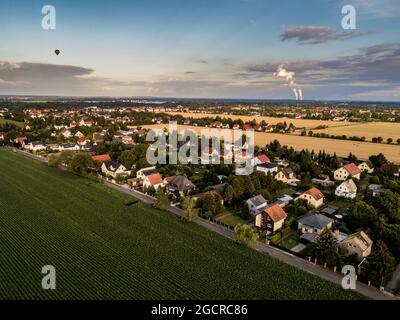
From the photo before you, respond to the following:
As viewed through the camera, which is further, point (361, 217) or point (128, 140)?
point (128, 140)

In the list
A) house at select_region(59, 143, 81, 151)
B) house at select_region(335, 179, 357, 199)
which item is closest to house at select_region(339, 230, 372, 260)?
house at select_region(335, 179, 357, 199)

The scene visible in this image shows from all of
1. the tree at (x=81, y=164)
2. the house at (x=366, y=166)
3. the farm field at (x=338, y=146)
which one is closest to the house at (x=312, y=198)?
the house at (x=366, y=166)

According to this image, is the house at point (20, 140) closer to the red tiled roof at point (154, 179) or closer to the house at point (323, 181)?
the red tiled roof at point (154, 179)

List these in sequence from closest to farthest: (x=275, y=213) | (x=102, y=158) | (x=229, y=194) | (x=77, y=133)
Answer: (x=275, y=213), (x=229, y=194), (x=102, y=158), (x=77, y=133)

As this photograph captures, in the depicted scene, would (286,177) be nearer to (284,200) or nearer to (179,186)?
(284,200)

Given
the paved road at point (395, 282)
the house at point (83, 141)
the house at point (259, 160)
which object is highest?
the house at point (83, 141)

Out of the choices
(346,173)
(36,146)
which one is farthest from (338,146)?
(36,146)

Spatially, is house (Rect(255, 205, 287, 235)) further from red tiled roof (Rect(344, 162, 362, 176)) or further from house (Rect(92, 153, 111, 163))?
house (Rect(92, 153, 111, 163))
